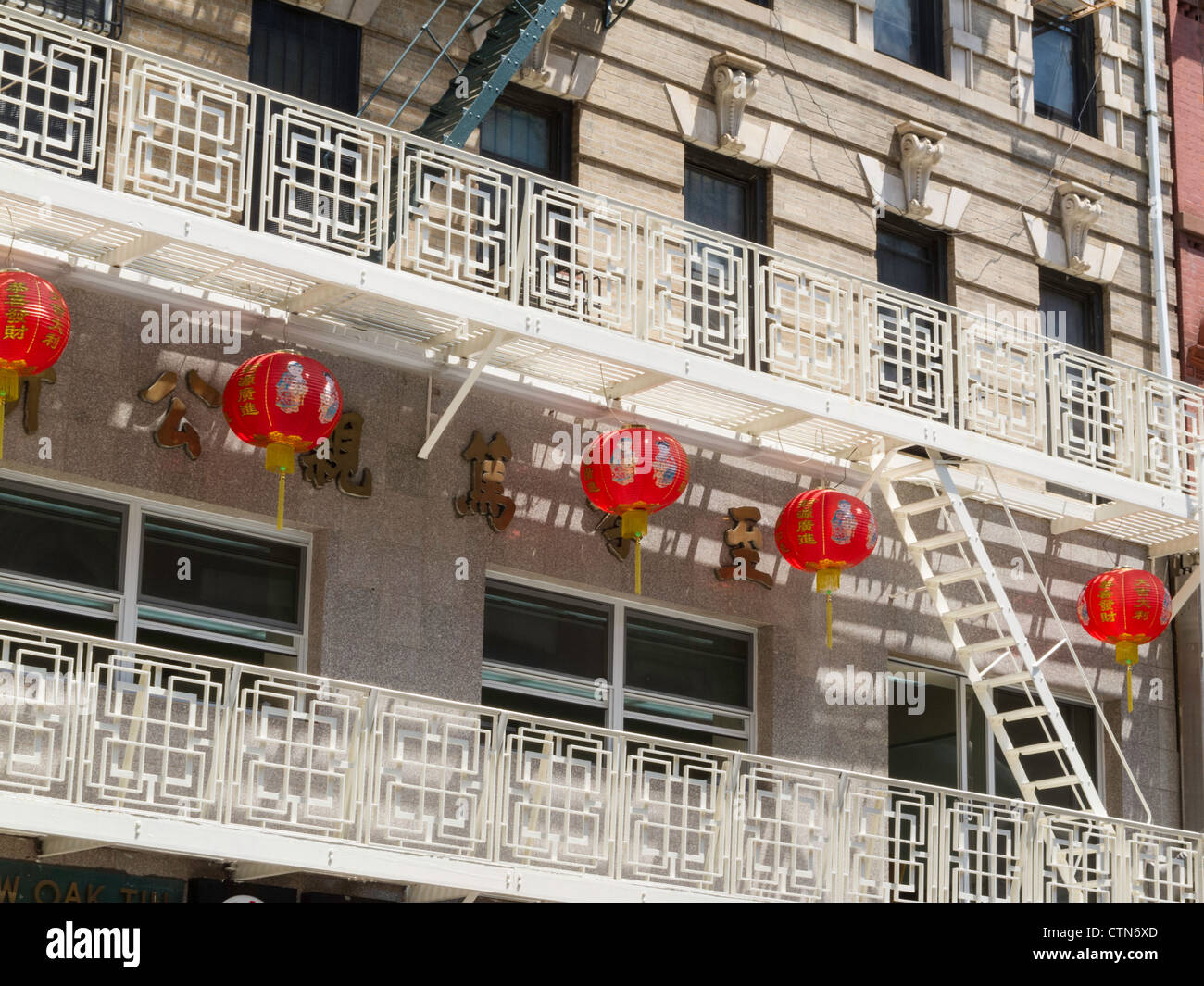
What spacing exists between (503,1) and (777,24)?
334 cm

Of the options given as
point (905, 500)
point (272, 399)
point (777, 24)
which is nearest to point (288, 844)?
point (272, 399)

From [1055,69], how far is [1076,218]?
2166mm

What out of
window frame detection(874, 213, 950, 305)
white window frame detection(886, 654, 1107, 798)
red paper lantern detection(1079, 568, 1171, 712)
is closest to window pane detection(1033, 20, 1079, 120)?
window frame detection(874, 213, 950, 305)

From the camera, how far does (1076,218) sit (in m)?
24.0

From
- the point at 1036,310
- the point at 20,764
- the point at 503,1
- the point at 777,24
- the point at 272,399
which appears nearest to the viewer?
the point at 20,764

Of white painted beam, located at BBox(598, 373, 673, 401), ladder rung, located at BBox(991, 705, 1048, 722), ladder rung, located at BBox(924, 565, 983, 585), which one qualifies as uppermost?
white painted beam, located at BBox(598, 373, 673, 401)

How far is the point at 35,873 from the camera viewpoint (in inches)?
604

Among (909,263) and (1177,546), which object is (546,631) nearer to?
(909,263)

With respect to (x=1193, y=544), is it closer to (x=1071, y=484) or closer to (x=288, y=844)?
(x=1071, y=484)

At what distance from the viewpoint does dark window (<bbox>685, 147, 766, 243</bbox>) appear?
2167 cm

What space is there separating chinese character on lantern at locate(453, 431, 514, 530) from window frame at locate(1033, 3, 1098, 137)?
9323 mm

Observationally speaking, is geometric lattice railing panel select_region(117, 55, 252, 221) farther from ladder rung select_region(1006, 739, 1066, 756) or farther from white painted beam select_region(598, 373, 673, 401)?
ladder rung select_region(1006, 739, 1066, 756)

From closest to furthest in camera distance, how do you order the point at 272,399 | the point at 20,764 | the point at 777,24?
the point at 20,764 < the point at 272,399 < the point at 777,24

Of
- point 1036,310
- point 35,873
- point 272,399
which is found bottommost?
point 35,873
